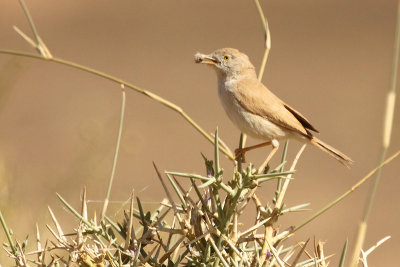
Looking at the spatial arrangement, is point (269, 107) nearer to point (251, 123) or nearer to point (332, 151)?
point (251, 123)

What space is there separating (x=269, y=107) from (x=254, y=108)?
10cm

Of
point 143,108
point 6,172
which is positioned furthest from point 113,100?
point 6,172

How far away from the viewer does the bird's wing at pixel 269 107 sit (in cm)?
307

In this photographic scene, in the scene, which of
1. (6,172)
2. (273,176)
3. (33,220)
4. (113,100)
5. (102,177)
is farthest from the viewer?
(113,100)

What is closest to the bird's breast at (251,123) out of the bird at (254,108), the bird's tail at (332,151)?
the bird at (254,108)

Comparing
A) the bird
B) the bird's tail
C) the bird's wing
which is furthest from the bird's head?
the bird's tail

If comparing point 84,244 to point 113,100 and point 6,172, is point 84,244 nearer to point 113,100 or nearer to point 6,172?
point 6,172

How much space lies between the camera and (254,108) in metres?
3.22

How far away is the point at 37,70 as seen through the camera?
550 inches

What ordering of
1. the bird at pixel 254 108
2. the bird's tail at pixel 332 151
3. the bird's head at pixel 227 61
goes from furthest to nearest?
the bird's head at pixel 227 61 → the bird at pixel 254 108 → the bird's tail at pixel 332 151

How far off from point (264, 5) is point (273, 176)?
53.0 ft

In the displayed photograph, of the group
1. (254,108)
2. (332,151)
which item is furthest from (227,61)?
(332,151)

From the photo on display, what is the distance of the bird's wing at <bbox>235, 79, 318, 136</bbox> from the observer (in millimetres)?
3074

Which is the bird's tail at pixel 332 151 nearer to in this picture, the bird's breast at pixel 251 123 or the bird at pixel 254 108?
the bird at pixel 254 108
